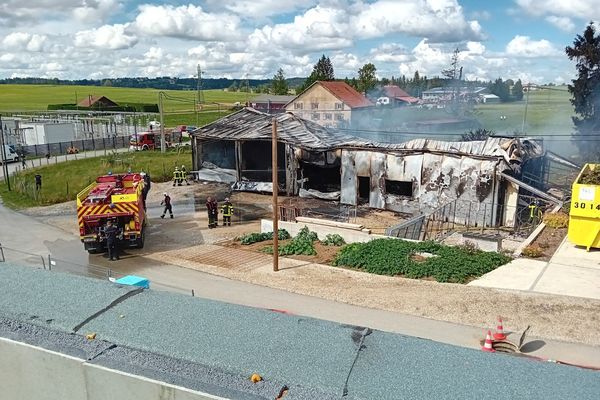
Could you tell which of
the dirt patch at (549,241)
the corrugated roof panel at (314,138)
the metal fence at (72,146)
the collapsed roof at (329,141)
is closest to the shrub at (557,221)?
the dirt patch at (549,241)

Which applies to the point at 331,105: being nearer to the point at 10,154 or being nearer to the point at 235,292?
the point at 10,154

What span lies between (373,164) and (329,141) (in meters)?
4.32

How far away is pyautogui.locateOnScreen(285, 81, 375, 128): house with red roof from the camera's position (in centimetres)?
6994

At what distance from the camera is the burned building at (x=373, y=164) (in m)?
23.4

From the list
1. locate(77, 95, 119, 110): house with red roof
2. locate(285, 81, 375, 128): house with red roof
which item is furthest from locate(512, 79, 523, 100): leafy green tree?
locate(77, 95, 119, 110): house with red roof

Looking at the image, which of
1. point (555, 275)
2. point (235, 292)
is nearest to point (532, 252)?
point (555, 275)

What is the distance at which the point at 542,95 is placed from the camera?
107938mm

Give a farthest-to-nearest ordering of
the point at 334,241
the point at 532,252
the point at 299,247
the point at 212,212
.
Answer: the point at 212,212, the point at 334,241, the point at 299,247, the point at 532,252

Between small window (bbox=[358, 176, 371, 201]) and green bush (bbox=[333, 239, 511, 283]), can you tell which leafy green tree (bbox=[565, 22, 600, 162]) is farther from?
green bush (bbox=[333, 239, 511, 283])

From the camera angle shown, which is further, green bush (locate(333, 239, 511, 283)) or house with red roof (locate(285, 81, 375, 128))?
house with red roof (locate(285, 81, 375, 128))

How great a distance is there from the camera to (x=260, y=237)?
825 inches

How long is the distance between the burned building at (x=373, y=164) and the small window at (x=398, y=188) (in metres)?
0.05

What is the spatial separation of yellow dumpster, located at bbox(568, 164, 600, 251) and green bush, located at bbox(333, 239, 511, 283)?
299 centimetres

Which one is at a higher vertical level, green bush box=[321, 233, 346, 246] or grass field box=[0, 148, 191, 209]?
grass field box=[0, 148, 191, 209]
